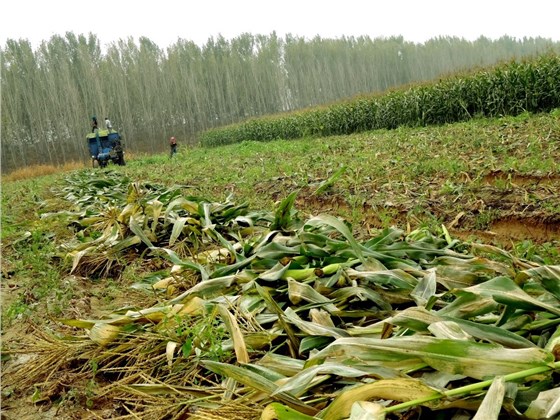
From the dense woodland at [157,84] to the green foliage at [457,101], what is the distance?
255 inches

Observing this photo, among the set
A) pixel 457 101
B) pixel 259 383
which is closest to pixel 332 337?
pixel 259 383

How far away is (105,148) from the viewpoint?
15438mm

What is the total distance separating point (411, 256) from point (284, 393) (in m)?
1.12

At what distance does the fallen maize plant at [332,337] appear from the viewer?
0.98m

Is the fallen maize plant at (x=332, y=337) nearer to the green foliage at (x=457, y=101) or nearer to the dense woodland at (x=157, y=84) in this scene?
the green foliage at (x=457, y=101)

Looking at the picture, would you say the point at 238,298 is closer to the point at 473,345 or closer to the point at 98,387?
the point at 98,387

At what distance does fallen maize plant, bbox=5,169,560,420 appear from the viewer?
0.98m

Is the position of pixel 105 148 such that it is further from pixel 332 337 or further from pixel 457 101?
pixel 332 337

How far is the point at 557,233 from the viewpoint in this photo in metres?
3.48

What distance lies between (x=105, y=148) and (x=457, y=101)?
423 inches

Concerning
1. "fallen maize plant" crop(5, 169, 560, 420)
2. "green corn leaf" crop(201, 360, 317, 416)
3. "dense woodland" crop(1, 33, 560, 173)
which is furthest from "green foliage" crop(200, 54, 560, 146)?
"green corn leaf" crop(201, 360, 317, 416)

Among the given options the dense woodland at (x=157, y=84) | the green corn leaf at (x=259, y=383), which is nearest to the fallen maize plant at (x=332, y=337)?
the green corn leaf at (x=259, y=383)

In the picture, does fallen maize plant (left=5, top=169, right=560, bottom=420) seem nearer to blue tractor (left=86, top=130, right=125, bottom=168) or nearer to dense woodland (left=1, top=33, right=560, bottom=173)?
blue tractor (left=86, top=130, right=125, bottom=168)

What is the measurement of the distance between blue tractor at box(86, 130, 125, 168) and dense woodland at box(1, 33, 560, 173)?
14.6m
